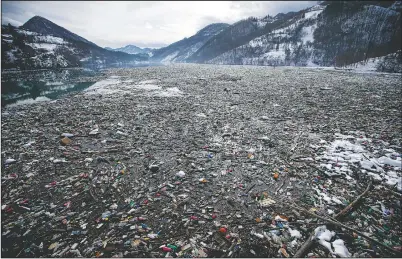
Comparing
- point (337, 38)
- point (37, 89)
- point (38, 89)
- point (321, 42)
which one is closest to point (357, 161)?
point (38, 89)

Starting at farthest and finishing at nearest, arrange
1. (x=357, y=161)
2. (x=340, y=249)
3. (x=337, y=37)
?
(x=337, y=37)
(x=357, y=161)
(x=340, y=249)

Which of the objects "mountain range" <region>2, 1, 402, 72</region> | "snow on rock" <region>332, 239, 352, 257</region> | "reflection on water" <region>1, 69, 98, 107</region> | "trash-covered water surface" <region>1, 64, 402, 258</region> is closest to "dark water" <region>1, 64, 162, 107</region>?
"reflection on water" <region>1, 69, 98, 107</region>

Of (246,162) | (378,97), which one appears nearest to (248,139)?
(246,162)

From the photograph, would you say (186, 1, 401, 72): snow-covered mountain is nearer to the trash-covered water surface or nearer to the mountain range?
the mountain range

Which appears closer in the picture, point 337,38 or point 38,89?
point 38,89

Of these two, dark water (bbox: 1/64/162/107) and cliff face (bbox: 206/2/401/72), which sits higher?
cliff face (bbox: 206/2/401/72)

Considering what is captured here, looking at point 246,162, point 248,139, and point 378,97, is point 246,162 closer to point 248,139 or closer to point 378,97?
point 248,139

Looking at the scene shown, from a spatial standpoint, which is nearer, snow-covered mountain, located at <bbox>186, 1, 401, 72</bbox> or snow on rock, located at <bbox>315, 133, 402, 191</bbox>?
snow on rock, located at <bbox>315, 133, 402, 191</bbox>

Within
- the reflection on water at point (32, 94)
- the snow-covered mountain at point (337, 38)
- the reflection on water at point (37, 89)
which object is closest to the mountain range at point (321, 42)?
the snow-covered mountain at point (337, 38)

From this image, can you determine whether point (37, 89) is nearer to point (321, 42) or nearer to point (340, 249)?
point (340, 249)
